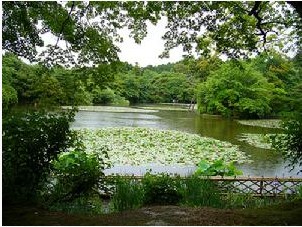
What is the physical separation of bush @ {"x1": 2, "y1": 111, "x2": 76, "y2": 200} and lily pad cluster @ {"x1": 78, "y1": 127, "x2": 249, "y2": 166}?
6729 mm

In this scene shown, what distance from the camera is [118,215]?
4852mm

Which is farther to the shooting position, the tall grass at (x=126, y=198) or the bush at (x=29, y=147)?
the tall grass at (x=126, y=198)

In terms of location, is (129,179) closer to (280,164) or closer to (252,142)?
(280,164)

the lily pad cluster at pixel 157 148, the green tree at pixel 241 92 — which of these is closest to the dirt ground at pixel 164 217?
the lily pad cluster at pixel 157 148

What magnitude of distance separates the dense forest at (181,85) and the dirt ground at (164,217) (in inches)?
78.5

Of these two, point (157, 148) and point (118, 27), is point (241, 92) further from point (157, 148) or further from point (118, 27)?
point (118, 27)

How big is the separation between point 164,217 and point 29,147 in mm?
2008

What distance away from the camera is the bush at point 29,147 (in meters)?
4.92

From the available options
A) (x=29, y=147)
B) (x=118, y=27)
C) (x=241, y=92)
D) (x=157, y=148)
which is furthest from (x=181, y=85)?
(x=29, y=147)

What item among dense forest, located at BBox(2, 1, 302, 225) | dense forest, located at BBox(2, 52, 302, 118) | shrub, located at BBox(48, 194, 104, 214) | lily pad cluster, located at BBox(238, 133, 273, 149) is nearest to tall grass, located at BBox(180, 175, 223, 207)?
dense forest, located at BBox(2, 1, 302, 225)

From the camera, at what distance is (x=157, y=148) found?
16.5m

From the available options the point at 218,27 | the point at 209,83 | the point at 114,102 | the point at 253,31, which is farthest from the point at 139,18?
the point at 114,102

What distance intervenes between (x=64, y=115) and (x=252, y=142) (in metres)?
15.7

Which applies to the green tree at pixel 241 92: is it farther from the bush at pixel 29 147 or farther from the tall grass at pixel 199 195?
the bush at pixel 29 147
